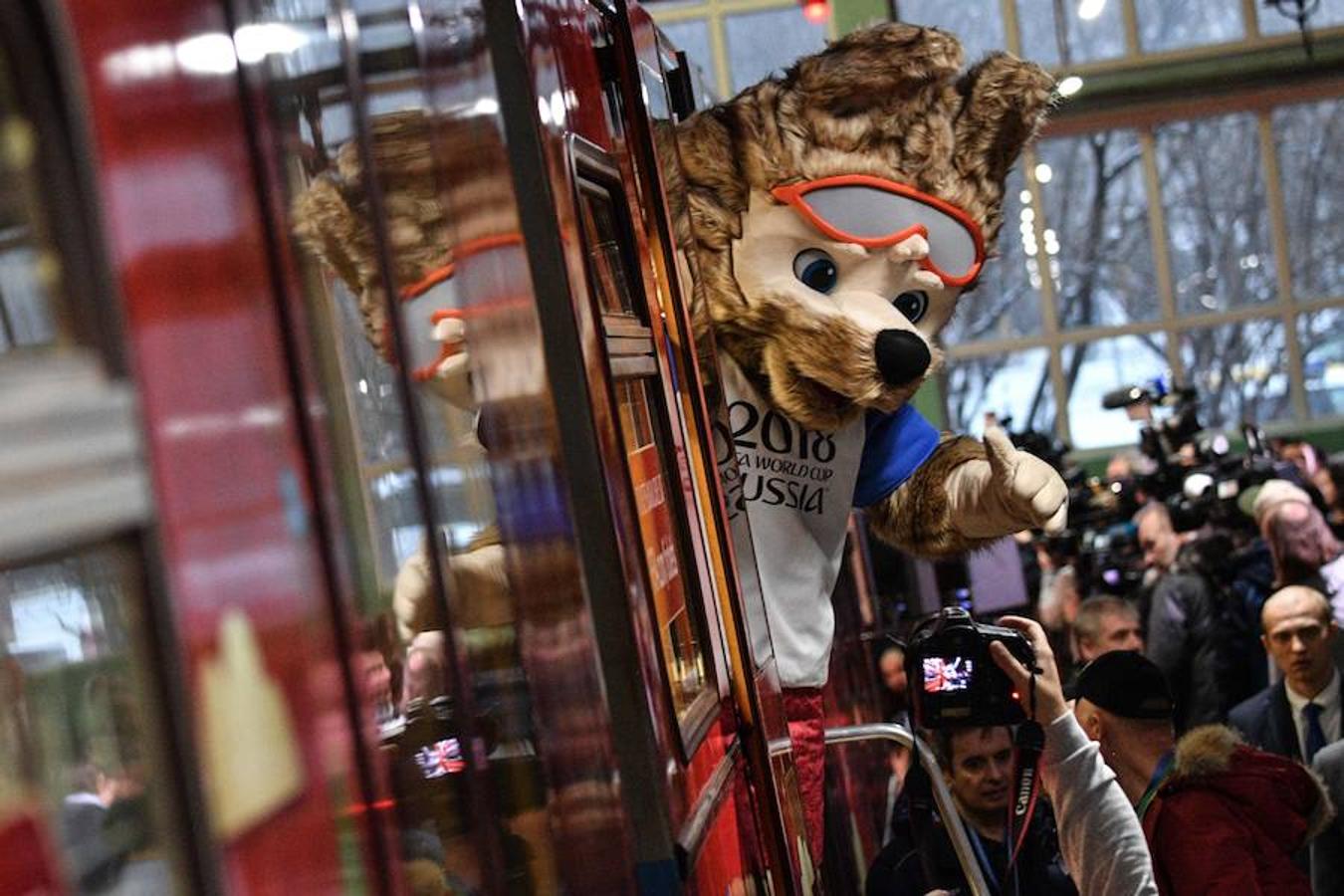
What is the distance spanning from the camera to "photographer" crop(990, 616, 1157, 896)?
2.76 m

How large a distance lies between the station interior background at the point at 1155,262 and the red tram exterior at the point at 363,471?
11.7 m

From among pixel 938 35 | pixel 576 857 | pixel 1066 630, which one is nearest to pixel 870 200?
pixel 938 35

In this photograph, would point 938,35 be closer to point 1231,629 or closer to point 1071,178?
point 1231,629

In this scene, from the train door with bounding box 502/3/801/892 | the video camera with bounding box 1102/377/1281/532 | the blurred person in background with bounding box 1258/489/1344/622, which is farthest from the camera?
the video camera with bounding box 1102/377/1281/532

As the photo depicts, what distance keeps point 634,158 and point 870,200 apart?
0.97 m

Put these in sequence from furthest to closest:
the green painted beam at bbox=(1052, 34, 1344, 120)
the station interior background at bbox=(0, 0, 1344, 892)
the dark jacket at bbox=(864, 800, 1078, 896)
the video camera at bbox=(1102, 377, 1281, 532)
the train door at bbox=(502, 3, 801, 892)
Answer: the station interior background at bbox=(0, 0, 1344, 892)
the green painted beam at bbox=(1052, 34, 1344, 120)
the video camera at bbox=(1102, 377, 1281, 532)
the dark jacket at bbox=(864, 800, 1078, 896)
the train door at bbox=(502, 3, 801, 892)

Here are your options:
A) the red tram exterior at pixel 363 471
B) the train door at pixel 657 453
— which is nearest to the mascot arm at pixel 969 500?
the train door at pixel 657 453

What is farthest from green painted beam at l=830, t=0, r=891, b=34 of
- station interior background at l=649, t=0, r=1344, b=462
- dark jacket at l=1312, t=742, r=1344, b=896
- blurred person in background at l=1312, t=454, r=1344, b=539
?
station interior background at l=649, t=0, r=1344, b=462

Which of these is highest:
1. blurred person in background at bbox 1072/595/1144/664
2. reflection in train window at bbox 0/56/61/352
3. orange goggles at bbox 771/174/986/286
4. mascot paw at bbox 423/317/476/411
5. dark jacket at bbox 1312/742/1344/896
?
orange goggles at bbox 771/174/986/286

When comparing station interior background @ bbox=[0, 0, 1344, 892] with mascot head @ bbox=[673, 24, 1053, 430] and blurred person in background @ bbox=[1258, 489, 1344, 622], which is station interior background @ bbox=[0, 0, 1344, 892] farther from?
mascot head @ bbox=[673, 24, 1053, 430]

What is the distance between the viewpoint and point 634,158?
2100 mm

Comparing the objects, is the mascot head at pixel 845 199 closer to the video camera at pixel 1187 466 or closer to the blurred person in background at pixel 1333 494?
the video camera at pixel 1187 466

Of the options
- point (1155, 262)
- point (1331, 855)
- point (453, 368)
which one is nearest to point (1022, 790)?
point (1331, 855)

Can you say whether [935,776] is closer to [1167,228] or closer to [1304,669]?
[1304,669]
